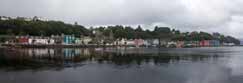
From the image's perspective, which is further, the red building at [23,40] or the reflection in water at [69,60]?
the red building at [23,40]

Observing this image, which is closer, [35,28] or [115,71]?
[115,71]

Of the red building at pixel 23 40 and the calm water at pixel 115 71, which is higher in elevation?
the red building at pixel 23 40

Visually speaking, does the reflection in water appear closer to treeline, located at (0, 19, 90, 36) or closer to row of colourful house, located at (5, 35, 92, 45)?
row of colourful house, located at (5, 35, 92, 45)

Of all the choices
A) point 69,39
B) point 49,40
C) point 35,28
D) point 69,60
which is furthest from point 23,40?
point 69,60

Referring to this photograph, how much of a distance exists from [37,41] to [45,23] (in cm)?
1813

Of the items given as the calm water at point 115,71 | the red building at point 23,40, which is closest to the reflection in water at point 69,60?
the calm water at point 115,71

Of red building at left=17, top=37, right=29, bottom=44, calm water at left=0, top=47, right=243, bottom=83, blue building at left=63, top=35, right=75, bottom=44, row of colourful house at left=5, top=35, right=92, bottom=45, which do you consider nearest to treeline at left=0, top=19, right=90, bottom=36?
row of colourful house at left=5, top=35, right=92, bottom=45

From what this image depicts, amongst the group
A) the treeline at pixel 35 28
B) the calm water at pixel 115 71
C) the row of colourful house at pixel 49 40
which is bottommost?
the calm water at pixel 115 71

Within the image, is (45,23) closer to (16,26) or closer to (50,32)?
(50,32)

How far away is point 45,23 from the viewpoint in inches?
6594

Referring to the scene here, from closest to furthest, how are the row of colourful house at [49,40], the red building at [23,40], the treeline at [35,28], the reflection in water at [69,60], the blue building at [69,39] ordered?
the reflection in water at [69,60] → the red building at [23,40] → the row of colourful house at [49,40] → the treeline at [35,28] → the blue building at [69,39]

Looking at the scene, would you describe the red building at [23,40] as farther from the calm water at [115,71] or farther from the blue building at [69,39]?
the calm water at [115,71]

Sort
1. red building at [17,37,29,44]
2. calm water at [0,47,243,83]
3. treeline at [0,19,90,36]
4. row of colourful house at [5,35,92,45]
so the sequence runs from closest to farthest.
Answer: calm water at [0,47,243,83] < red building at [17,37,29,44] < row of colourful house at [5,35,92,45] < treeline at [0,19,90,36]

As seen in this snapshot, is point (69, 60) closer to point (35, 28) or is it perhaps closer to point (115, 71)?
point (115, 71)
